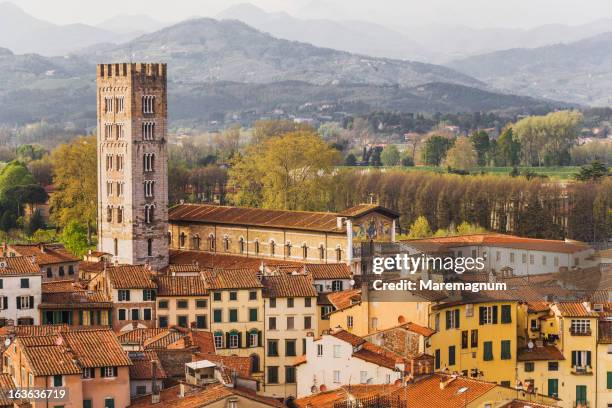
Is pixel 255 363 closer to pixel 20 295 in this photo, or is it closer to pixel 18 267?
pixel 20 295

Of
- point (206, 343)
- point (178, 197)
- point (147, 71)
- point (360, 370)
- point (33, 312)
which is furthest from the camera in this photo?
point (178, 197)

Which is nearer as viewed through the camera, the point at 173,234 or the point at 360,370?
the point at 360,370

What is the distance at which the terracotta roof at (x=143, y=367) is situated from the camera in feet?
121

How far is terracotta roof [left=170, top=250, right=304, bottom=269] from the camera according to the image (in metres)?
63.5

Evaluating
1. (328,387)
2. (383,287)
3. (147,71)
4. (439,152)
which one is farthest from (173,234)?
(439,152)

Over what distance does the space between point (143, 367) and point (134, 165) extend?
34.5 metres

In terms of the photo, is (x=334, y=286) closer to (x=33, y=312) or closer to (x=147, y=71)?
(x=33, y=312)

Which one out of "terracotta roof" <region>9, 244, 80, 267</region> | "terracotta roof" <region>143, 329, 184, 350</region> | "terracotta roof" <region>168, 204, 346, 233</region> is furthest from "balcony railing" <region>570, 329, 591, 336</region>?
"terracotta roof" <region>9, 244, 80, 267</region>

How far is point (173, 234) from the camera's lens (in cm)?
7319

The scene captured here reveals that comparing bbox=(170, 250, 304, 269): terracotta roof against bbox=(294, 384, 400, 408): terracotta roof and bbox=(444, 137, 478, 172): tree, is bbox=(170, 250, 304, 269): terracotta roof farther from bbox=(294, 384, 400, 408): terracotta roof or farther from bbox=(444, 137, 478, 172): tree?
bbox=(444, 137, 478, 172): tree

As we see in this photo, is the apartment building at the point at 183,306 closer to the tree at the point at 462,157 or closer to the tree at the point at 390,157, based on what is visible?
the tree at the point at 462,157

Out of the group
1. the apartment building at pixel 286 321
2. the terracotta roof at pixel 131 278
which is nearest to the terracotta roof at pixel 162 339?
the apartment building at pixel 286 321

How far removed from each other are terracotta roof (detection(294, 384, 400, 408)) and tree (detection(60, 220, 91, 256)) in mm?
41623

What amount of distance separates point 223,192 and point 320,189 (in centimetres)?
1733
